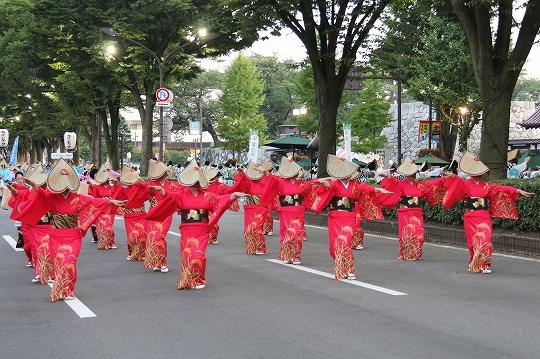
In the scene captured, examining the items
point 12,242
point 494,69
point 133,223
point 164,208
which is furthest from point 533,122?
point 164,208

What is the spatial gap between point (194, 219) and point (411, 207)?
4.76m

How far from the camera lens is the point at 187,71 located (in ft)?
108

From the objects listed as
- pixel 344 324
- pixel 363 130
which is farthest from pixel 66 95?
pixel 344 324

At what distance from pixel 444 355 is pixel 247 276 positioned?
205 inches

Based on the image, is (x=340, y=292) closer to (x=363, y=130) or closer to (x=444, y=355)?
(x=444, y=355)

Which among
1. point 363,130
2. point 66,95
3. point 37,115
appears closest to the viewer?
point 66,95

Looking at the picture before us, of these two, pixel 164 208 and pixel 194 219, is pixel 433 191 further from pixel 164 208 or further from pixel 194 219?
pixel 164 208

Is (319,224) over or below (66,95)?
below

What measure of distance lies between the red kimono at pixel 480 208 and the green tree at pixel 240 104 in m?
52.6

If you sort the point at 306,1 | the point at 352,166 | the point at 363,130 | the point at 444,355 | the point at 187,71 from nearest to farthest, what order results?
1. the point at 444,355
2. the point at 352,166
3. the point at 306,1
4. the point at 187,71
5. the point at 363,130

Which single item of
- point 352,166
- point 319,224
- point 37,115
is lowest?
point 319,224

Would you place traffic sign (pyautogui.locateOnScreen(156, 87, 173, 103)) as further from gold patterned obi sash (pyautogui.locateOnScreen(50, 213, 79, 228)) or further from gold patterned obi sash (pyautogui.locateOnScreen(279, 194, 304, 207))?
gold patterned obi sash (pyautogui.locateOnScreen(50, 213, 79, 228))

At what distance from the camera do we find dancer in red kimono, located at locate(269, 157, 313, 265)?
491 inches

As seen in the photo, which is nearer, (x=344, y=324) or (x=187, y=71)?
(x=344, y=324)
